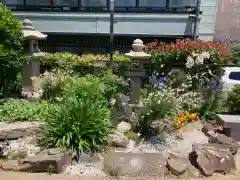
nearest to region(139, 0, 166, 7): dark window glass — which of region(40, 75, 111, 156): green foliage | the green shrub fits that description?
the green shrub

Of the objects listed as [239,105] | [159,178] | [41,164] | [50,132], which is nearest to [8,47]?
[50,132]

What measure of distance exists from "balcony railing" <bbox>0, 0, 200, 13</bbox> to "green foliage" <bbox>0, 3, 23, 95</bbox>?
7486mm

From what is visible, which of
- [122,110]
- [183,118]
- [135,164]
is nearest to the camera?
[135,164]

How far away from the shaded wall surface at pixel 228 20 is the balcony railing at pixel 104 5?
581cm

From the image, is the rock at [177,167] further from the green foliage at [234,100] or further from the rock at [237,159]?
the green foliage at [234,100]

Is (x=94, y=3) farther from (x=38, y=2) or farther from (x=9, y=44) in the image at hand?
(x=9, y=44)

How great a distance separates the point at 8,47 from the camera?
847 centimetres

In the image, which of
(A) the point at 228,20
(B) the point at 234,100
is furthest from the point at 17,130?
(A) the point at 228,20

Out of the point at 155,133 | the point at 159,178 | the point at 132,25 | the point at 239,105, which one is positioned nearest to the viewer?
the point at 159,178

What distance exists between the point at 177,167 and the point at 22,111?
12.4ft

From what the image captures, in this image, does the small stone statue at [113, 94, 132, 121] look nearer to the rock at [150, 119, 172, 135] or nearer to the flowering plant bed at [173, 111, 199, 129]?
the rock at [150, 119, 172, 135]

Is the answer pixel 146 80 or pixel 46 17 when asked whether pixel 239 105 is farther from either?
pixel 46 17

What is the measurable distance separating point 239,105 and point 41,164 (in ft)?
15.9

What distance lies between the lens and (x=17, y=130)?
6.77 metres
